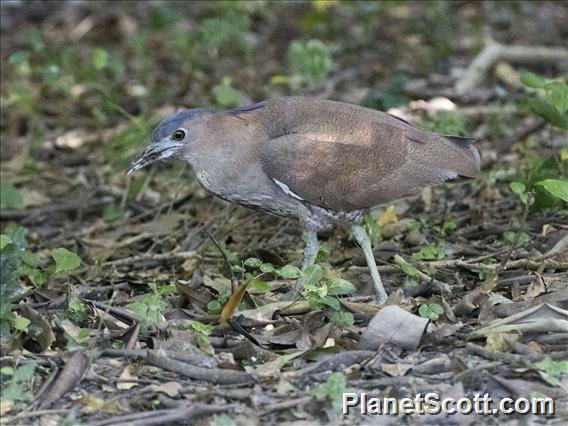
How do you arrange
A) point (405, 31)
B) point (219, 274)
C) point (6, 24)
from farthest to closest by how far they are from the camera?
point (405, 31) → point (6, 24) → point (219, 274)

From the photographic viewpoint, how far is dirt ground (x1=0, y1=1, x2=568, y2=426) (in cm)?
460

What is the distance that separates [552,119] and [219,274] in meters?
2.18

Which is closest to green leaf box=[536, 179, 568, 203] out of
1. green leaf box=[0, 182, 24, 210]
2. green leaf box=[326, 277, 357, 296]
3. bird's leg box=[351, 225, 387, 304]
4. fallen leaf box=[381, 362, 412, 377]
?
bird's leg box=[351, 225, 387, 304]

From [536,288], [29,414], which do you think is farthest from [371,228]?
[29,414]

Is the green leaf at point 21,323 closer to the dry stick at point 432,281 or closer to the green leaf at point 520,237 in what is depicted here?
the dry stick at point 432,281

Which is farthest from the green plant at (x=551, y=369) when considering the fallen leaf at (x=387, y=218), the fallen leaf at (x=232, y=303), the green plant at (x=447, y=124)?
the green plant at (x=447, y=124)

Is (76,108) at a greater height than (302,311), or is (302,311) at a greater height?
(302,311)

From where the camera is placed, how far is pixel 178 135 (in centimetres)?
582

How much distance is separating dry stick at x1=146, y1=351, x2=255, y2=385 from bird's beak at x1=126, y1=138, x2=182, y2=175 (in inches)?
54.1

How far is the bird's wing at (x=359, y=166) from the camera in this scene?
18.5 feet

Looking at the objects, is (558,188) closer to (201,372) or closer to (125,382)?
(201,372)

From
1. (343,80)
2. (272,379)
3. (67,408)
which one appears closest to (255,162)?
(272,379)

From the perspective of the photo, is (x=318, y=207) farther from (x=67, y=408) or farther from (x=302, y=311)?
(x=67, y=408)

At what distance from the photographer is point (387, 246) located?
6.54 metres
